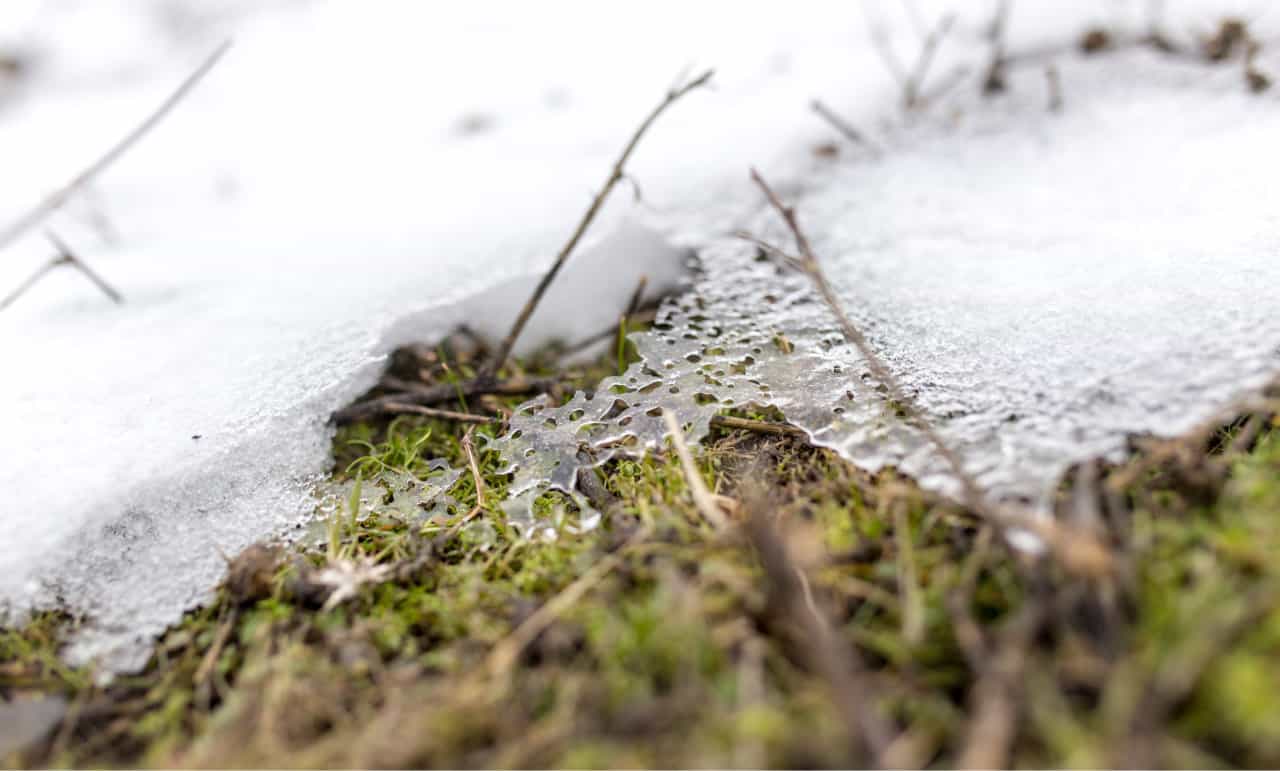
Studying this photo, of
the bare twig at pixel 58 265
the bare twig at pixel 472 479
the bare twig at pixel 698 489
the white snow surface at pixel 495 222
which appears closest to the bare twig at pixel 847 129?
the white snow surface at pixel 495 222

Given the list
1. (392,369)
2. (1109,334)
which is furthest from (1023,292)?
(392,369)

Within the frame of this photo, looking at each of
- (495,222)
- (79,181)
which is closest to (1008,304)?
(495,222)

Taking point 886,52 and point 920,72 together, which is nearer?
point 920,72

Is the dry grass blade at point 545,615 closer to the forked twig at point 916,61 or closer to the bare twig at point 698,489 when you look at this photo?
the bare twig at point 698,489

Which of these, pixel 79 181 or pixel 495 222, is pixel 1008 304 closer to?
pixel 495 222

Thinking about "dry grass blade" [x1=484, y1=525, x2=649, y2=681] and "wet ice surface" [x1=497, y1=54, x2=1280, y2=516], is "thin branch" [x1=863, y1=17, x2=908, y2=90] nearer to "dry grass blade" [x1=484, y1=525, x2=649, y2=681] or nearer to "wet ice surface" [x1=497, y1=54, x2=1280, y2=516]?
"wet ice surface" [x1=497, y1=54, x2=1280, y2=516]

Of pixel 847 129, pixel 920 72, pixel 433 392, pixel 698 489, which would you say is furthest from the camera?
pixel 920 72

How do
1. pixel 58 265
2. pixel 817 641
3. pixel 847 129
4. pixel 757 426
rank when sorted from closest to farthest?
pixel 817 641
pixel 757 426
pixel 58 265
pixel 847 129

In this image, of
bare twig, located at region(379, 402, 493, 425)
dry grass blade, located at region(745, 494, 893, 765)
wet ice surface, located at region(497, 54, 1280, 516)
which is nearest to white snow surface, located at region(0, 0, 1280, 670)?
wet ice surface, located at region(497, 54, 1280, 516)
